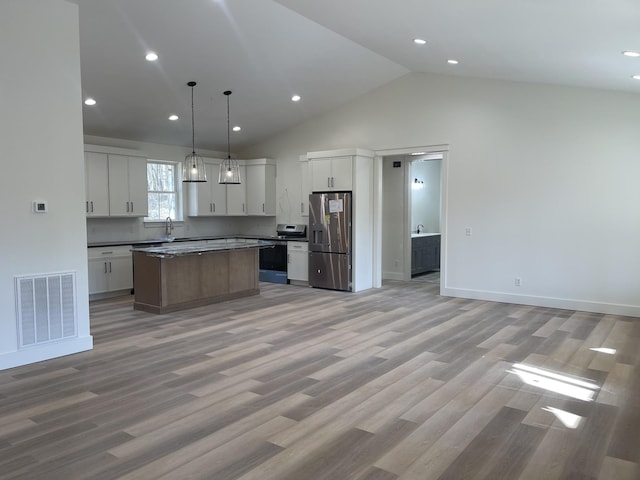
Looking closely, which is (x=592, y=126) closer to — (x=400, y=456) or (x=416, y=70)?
(x=416, y=70)

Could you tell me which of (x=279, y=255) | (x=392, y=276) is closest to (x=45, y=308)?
(x=279, y=255)

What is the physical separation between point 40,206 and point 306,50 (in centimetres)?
400

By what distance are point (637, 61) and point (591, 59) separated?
0.42 meters

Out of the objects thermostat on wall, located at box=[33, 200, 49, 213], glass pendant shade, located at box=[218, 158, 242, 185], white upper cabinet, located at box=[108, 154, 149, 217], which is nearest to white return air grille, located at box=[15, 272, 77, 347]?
thermostat on wall, located at box=[33, 200, 49, 213]

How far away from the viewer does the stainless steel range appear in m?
9.28

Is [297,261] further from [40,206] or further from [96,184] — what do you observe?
[40,206]

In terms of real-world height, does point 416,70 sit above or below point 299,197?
above

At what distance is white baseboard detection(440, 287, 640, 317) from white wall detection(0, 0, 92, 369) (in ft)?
18.0

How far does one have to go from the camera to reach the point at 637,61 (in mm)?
4504

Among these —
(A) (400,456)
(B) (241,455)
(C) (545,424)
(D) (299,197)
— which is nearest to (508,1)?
(C) (545,424)

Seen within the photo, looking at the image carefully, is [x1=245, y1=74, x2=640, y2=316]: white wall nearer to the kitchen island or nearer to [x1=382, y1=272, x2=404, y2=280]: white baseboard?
[x1=382, y1=272, x2=404, y2=280]: white baseboard

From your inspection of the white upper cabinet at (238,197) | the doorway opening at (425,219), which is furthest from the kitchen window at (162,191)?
the doorway opening at (425,219)

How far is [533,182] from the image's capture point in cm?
685

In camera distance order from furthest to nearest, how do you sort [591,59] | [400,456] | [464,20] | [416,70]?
[416,70] < [591,59] < [464,20] < [400,456]
